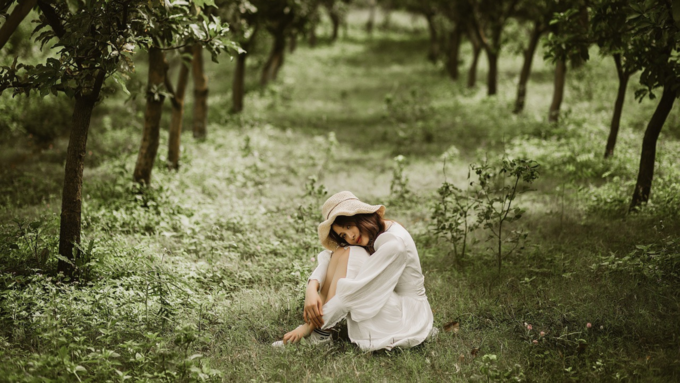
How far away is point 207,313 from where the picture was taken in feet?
14.9

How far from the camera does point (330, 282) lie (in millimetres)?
4281

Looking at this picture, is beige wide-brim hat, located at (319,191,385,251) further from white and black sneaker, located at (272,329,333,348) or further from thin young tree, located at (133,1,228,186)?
thin young tree, located at (133,1,228,186)

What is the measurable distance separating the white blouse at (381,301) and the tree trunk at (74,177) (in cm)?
246

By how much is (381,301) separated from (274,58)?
605 inches

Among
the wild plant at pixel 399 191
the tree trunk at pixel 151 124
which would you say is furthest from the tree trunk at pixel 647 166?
the tree trunk at pixel 151 124

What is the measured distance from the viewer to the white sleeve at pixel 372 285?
3959 millimetres

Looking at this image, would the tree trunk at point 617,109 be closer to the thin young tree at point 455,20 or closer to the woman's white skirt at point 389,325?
the woman's white skirt at point 389,325

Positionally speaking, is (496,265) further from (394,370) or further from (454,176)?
(454,176)

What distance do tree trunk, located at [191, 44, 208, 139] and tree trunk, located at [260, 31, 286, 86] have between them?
6714mm

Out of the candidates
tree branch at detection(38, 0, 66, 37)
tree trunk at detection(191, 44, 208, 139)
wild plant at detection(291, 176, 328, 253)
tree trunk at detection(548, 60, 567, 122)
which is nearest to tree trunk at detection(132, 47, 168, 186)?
wild plant at detection(291, 176, 328, 253)

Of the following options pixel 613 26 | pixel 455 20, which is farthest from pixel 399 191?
pixel 455 20

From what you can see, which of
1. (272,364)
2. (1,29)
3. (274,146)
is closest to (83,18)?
(1,29)

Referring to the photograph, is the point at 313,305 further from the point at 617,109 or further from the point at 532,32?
the point at 532,32

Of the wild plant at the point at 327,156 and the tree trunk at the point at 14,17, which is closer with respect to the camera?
the tree trunk at the point at 14,17
